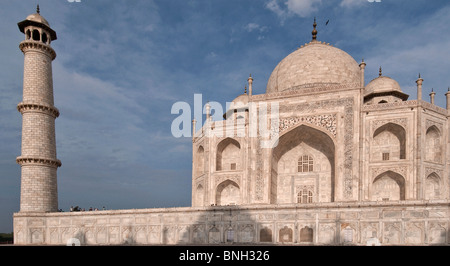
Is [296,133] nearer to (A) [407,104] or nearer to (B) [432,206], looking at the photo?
(A) [407,104]

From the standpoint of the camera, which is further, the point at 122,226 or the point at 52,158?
the point at 52,158

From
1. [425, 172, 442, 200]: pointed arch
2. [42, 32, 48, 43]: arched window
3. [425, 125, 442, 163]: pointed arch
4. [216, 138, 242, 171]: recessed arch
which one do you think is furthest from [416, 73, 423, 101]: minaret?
[42, 32, 48, 43]: arched window

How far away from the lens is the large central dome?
2227 cm

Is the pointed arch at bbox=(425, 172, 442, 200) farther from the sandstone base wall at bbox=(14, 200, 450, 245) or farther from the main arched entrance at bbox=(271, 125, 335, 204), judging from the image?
the sandstone base wall at bbox=(14, 200, 450, 245)

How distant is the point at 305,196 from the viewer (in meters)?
20.3

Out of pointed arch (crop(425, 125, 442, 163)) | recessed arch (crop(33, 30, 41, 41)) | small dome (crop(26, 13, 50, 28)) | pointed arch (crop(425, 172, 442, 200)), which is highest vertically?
small dome (crop(26, 13, 50, 28))

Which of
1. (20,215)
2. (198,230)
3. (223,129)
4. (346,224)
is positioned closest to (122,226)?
(198,230)

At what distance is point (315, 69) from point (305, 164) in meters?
6.41

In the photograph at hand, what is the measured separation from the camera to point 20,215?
57.2 feet

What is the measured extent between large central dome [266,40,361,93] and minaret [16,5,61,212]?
14335mm

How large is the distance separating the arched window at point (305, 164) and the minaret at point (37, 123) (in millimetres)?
13962

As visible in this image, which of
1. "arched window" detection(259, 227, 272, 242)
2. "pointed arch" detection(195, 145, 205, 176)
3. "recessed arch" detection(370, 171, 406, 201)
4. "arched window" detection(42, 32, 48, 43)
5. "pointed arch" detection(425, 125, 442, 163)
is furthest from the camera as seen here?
"pointed arch" detection(195, 145, 205, 176)

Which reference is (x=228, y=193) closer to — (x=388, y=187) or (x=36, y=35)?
(x=388, y=187)
